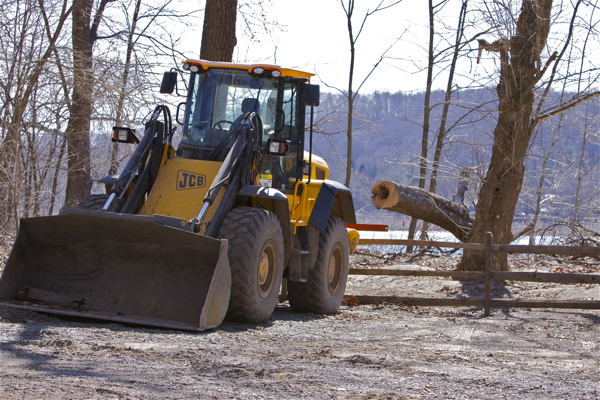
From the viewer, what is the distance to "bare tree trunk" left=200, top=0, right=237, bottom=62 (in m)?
10.9

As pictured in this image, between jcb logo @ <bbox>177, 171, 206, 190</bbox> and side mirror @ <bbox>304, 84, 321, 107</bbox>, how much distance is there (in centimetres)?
161

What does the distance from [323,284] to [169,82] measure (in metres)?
3.14

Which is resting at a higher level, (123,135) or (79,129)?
(79,129)

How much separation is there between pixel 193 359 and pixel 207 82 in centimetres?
401

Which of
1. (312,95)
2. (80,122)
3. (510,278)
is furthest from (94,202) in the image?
(80,122)

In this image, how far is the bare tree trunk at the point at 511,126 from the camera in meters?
10.8

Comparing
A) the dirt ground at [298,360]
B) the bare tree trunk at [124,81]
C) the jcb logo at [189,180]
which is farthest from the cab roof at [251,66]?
the bare tree trunk at [124,81]

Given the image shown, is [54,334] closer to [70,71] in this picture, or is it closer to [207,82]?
[207,82]

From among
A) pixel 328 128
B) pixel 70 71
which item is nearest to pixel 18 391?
pixel 70 71

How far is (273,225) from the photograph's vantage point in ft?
20.6

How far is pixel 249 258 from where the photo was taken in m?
5.78

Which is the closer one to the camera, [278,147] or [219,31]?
[278,147]

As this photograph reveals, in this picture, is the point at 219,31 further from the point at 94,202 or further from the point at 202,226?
the point at 202,226

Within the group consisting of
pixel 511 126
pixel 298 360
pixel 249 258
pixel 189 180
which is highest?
pixel 511 126
